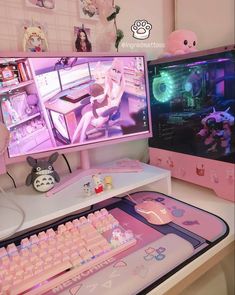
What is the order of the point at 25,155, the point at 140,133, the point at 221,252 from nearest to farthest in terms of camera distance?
the point at 221,252, the point at 25,155, the point at 140,133

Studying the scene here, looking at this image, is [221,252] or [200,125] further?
[200,125]

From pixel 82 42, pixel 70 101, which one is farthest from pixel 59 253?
pixel 82 42

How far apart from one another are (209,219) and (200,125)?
11.7 inches

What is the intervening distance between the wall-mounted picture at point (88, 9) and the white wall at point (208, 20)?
1.33ft

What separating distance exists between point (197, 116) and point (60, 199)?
0.51 meters

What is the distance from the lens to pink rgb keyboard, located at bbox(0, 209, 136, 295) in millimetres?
471

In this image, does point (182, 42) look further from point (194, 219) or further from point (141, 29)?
point (194, 219)

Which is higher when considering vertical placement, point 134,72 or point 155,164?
point 134,72

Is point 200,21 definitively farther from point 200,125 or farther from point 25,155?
point 25,155

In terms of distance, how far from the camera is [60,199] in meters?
0.67

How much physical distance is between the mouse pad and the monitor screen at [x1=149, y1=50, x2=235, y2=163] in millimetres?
214

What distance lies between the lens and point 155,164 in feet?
3.21

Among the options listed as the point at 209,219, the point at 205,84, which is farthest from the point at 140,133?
the point at 209,219

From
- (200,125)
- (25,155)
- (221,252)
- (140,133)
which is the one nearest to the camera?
(221,252)
